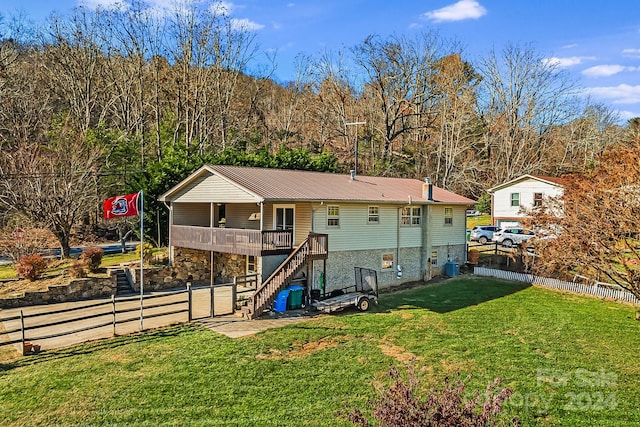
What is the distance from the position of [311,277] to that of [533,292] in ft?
37.9

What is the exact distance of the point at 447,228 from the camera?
84.5 ft

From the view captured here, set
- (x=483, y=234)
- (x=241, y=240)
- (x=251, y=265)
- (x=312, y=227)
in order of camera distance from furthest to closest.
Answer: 1. (x=483, y=234)
2. (x=251, y=265)
3. (x=312, y=227)
4. (x=241, y=240)

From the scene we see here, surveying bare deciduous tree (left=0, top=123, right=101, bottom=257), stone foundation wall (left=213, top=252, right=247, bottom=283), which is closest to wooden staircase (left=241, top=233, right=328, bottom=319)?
stone foundation wall (left=213, top=252, right=247, bottom=283)

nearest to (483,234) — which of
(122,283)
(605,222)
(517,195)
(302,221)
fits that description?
(517,195)

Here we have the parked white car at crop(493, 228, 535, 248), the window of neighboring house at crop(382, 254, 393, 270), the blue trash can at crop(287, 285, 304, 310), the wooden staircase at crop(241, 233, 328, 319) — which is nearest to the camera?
the wooden staircase at crop(241, 233, 328, 319)

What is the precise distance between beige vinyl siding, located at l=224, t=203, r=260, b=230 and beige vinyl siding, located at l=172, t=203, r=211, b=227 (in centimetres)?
142

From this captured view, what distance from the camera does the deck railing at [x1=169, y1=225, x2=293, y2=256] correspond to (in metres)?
17.9

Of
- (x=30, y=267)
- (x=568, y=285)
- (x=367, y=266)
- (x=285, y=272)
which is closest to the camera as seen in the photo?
(x=285, y=272)

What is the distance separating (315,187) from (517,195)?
24.1 meters

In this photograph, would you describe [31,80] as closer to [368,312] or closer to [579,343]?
[368,312]

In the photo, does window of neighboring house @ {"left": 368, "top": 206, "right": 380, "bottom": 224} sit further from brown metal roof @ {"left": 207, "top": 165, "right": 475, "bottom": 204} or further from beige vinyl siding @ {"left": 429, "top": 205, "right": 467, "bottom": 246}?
beige vinyl siding @ {"left": 429, "top": 205, "right": 467, "bottom": 246}

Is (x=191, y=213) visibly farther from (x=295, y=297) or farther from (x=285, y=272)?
(x=295, y=297)

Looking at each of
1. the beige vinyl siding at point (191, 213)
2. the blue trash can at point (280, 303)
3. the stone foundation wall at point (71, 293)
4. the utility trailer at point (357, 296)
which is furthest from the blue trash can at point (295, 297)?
the beige vinyl siding at point (191, 213)

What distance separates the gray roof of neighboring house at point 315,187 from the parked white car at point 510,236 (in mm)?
9039
